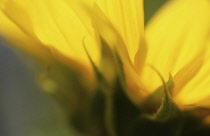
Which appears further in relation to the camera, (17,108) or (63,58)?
(17,108)

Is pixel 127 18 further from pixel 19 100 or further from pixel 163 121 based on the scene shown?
pixel 19 100

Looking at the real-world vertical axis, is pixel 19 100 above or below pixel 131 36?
below

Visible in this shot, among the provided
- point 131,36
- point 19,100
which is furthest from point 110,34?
point 19,100

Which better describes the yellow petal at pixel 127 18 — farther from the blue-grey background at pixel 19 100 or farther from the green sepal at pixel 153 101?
→ the blue-grey background at pixel 19 100

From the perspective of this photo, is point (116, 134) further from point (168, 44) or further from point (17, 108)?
point (17, 108)

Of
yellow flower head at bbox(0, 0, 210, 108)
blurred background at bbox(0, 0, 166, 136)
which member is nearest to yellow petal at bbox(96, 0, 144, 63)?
yellow flower head at bbox(0, 0, 210, 108)

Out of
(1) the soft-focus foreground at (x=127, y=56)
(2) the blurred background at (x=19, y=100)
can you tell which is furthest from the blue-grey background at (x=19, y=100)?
(1) the soft-focus foreground at (x=127, y=56)

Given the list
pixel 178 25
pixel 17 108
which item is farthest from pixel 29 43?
pixel 17 108
